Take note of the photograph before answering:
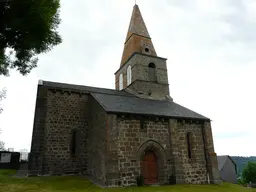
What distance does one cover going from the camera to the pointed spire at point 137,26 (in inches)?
1051

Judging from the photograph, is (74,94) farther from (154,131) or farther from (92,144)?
(154,131)

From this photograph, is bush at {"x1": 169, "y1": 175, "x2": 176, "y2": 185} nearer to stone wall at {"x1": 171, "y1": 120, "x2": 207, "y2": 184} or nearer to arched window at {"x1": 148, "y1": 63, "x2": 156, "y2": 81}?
stone wall at {"x1": 171, "y1": 120, "x2": 207, "y2": 184}

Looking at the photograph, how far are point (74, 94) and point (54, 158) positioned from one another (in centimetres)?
595

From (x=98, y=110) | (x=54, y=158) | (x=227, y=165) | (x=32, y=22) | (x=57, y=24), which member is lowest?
(x=227, y=165)

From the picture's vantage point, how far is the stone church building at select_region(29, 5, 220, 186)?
45.7 feet

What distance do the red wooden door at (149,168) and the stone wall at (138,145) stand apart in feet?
1.20

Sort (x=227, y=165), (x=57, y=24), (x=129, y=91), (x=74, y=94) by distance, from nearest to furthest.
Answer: (x=57, y=24) → (x=74, y=94) → (x=129, y=91) → (x=227, y=165)

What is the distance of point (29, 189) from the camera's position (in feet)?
36.4

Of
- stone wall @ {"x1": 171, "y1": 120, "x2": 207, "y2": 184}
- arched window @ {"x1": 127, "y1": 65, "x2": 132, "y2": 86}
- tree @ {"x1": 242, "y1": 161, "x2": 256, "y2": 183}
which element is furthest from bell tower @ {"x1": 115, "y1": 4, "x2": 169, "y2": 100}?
tree @ {"x1": 242, "y1": 161, "x2": 256, "y2": 183}

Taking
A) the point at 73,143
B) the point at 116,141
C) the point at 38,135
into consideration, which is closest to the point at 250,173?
the point at 73,143

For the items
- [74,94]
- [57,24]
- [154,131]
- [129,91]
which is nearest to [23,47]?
[57,24]

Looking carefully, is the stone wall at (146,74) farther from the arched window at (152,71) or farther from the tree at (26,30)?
the tree at (26,30)

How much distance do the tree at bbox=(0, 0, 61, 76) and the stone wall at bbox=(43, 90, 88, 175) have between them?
5.45 meters

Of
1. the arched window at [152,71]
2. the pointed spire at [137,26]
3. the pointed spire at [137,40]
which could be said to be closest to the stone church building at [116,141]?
the arched window at [152,71]
